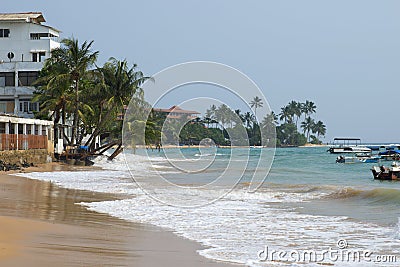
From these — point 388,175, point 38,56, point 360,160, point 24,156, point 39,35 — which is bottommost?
point 388,175

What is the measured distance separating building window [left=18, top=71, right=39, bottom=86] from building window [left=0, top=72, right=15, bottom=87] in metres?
0.85

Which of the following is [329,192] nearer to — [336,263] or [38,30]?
[336,263]

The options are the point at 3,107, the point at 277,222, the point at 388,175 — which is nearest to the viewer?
the point at 277,222

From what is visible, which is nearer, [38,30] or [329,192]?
[329,192]

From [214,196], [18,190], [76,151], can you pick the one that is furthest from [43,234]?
[76,151]

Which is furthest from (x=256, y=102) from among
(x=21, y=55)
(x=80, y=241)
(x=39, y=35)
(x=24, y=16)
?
(x=24, y=16)

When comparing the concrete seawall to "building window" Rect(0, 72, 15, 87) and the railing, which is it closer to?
the railing

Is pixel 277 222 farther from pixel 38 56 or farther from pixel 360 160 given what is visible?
pixel 360 160

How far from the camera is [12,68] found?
49062 millimetres

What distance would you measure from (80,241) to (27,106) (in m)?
41.8

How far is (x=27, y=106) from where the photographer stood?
48062mm

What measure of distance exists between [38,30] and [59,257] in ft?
155

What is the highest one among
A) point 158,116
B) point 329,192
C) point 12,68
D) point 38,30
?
point 38,30

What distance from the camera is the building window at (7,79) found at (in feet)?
161
